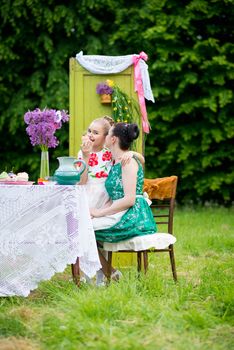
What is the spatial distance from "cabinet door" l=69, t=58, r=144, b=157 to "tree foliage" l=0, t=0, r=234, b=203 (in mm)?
4975

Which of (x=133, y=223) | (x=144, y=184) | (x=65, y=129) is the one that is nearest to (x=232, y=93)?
(x=65, y=129)

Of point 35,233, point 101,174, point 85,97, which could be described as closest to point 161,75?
point 85,97

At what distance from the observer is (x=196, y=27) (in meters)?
12.8

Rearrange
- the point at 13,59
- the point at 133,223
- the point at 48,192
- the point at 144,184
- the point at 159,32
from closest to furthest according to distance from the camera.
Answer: the point at 48,192
the point at 133,223
the point at 144,184
the point at 159,32
the point at 13,59

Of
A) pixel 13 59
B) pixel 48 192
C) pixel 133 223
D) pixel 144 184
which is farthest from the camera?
Result: pixel 13 59

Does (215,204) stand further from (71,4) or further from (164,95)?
(71,4)

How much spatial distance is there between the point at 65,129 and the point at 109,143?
7.23 m

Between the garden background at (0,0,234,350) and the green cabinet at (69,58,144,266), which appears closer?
the green cabinet at (69,58,144,266)

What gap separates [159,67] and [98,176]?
6243 mm

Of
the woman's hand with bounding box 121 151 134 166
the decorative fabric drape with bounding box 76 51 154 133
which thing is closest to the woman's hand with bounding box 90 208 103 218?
the woman's hand with bounding box 121 151 134 166

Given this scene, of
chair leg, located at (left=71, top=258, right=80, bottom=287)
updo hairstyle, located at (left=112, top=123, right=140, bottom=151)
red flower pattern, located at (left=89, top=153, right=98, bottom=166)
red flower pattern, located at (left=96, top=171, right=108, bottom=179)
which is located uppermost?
A: updo hairstyle, located at (left=112, top=123, right=140, bottom=151)

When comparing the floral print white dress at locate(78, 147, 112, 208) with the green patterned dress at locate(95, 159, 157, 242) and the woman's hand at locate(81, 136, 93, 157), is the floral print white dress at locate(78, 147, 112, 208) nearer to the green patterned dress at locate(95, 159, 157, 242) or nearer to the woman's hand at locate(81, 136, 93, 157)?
the green patterned dress at locate(95, 159, 157, 242)

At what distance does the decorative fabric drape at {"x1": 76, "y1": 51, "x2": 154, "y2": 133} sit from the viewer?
7.00 meters

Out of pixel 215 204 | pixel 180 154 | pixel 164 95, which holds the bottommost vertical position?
pixel 215 204
